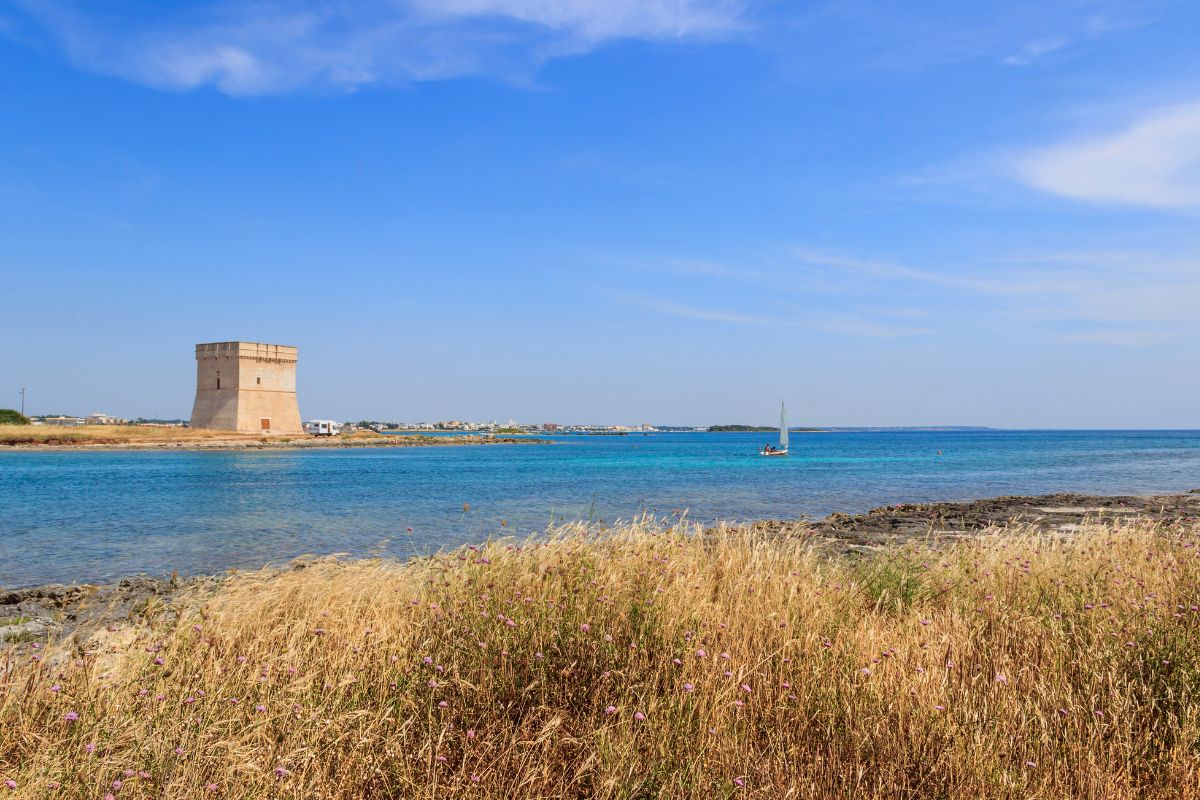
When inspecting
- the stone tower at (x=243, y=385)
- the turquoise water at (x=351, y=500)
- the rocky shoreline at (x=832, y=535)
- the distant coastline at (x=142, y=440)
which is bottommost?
the turquoise water at (x=351, y=500)

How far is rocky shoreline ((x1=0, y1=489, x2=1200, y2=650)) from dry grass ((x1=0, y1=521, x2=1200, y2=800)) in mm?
2128

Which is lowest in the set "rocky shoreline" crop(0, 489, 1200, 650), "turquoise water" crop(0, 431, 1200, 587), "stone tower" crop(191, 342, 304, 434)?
"turquoise water" crop(0, 431, 1200, 587)

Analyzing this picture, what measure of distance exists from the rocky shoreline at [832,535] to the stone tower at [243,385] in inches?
2889

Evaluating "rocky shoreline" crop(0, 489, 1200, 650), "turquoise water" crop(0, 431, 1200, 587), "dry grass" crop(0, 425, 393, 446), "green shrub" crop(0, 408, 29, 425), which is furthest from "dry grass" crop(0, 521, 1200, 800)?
"green shrub" crop(0, 408, 29, 425)

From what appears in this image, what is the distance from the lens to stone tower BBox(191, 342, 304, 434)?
81.8m

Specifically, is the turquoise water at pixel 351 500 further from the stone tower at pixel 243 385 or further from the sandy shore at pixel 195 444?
the stone tower at pixel 243 385

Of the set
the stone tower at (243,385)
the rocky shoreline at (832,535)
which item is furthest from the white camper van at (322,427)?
the rocky shoreline at (832,535)

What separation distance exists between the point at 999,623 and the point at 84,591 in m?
12.3

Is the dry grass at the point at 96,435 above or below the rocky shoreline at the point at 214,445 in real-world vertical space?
above

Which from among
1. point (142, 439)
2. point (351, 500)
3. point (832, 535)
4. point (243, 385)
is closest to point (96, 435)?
point (142, 439)

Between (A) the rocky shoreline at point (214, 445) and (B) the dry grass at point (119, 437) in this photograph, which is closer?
(A) the rocky shoreline at point (214, 445)

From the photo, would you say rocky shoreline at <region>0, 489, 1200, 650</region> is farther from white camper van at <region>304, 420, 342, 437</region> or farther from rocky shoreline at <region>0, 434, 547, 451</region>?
white camper van at <region>304, 420, 342, 437</region>

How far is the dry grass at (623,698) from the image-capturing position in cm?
376

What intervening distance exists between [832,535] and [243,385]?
253 feet
